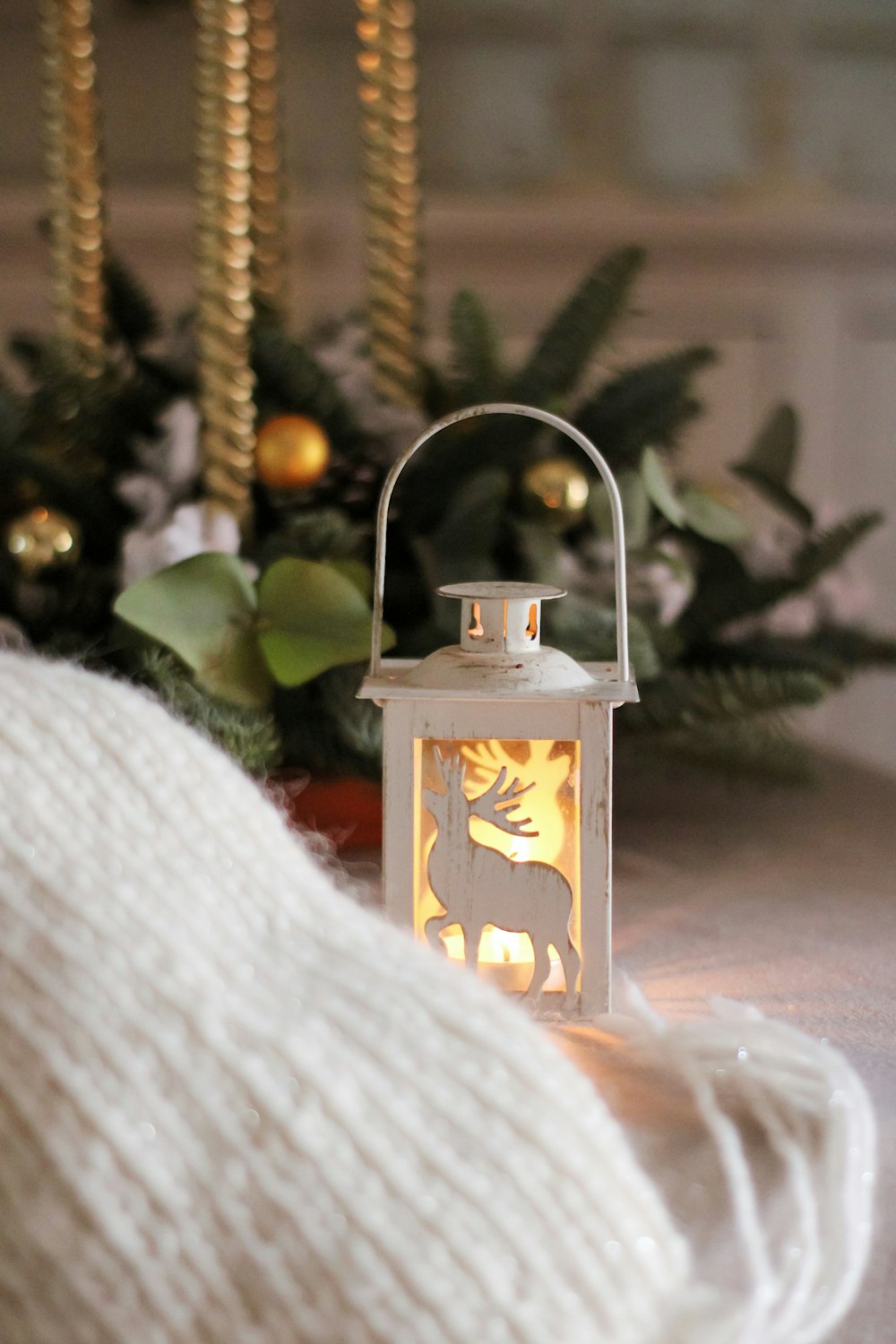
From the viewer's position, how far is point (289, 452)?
65 cm

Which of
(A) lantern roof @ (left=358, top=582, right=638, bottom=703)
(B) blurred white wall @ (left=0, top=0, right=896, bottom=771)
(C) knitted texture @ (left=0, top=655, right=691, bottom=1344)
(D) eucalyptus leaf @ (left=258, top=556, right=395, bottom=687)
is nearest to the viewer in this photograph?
(C) knitted texture @ (left=0, top=655, right=691, bottom=1344)

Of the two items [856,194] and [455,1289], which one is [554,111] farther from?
[455,1289]

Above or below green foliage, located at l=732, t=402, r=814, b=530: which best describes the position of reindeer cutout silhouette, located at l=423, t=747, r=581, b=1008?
below

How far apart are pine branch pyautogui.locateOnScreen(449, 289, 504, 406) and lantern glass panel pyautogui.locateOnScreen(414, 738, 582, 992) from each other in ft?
0.93

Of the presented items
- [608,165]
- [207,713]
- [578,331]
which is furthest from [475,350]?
[608,165]

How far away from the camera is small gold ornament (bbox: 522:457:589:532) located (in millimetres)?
662

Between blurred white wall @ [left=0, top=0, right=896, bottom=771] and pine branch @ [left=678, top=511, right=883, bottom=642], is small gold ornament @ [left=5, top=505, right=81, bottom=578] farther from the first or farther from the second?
blurred white wall @ [left=0, top=0, right=896, bottom=771]

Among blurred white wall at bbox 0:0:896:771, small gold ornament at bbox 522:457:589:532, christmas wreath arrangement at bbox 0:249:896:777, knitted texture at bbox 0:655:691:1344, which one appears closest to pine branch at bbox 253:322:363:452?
christmas wreath arrangement at bbox 0:249:896:777

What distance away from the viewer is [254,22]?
80 cm

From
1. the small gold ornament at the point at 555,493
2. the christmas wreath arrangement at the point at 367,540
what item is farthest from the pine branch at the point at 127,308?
the small gold ornament at the point at 555,493

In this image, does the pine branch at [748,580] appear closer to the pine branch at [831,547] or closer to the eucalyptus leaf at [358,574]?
the pine branch at [831,547]

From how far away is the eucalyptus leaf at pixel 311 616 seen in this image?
1.87ft

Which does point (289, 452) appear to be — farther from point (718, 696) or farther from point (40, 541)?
point (718, 696)

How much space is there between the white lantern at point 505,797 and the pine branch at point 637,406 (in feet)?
0.77
